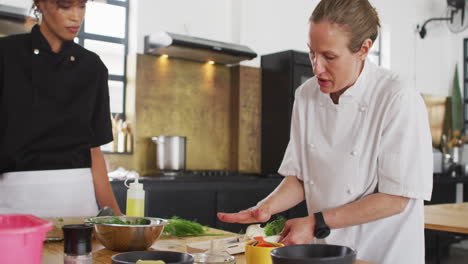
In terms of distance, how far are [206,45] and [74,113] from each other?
9.63 feet

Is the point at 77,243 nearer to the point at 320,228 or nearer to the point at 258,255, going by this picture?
the point at 258,255

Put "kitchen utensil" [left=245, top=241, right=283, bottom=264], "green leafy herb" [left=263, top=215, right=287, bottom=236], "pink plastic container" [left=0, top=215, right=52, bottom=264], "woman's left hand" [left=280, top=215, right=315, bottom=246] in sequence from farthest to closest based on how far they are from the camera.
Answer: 1. "green leafy herb" [left=263, top=215, right=287, bottom=236]
2. "woman's left hand" [left=280, top=215, right=315, bottom=246]
3. "kitchen utensil" [left=245, top=241, right=283, bottom=264]
4. "pink plastic container" [left=0, top=215, right=52, bottom=264]

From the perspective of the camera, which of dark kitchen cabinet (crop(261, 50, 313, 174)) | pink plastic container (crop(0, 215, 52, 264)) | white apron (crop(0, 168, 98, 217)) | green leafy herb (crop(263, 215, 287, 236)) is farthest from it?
dark kitchen cabinet (crop(261, 50, 313, 174))

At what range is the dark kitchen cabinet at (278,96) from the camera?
5.62 m

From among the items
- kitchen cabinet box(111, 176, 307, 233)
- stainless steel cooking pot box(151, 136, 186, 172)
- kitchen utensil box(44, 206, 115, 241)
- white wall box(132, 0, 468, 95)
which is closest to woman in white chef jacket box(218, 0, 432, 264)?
kitchen utensil box(44, 206, 115, 241)

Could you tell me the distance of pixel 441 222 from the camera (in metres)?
2.76

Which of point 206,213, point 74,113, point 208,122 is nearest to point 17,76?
point 74,113

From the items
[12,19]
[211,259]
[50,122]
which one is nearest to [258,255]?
[211,259]

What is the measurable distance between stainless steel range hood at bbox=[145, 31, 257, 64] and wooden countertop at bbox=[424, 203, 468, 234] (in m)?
2.45

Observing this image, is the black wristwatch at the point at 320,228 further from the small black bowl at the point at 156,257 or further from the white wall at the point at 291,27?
the white wall at the point at 291,27

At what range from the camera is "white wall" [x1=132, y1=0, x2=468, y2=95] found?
5.41m

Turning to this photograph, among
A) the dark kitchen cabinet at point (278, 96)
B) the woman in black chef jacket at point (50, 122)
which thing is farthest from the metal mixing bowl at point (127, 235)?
the dark kitchen cabinet at point (278, 96)

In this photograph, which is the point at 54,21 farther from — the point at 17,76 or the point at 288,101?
the point at 288,101

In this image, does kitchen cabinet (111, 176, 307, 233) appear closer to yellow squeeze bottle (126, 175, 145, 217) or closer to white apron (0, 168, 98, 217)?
white apron (0, 168, 98, 217)
